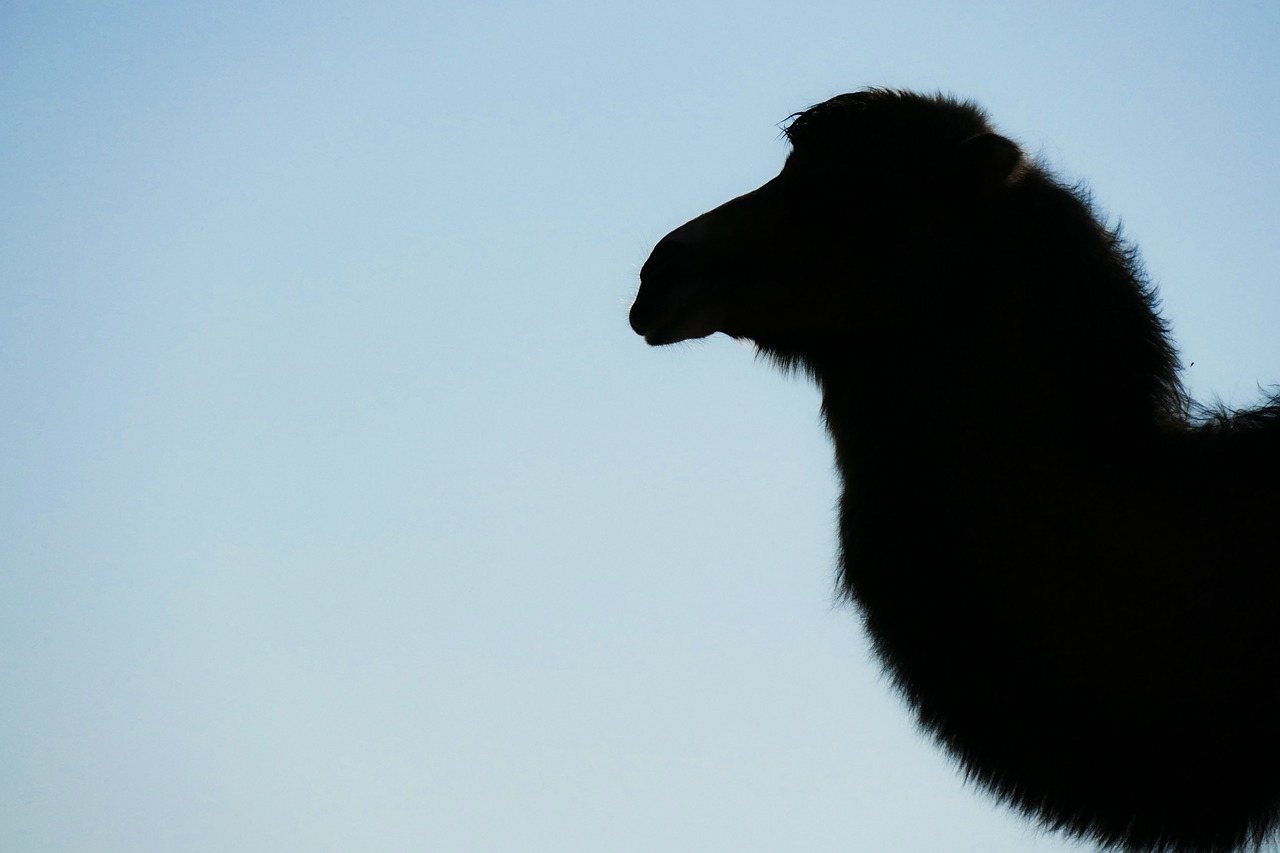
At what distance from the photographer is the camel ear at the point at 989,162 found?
15.2 ft

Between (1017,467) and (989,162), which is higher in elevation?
(989,162)

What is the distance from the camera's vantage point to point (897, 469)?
447 cm

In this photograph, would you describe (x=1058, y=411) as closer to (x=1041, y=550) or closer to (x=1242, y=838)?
(x=1041, y=550)

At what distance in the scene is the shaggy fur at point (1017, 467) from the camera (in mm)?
3867

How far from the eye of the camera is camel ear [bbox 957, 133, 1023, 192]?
4.63 m

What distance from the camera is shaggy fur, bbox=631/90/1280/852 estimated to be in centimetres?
387

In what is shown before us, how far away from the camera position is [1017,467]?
423 centimetres

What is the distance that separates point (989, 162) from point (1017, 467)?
109cm

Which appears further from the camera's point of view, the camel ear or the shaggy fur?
the camel ear

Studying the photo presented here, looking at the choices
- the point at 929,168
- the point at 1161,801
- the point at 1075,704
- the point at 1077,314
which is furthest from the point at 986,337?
the point at 1161,801

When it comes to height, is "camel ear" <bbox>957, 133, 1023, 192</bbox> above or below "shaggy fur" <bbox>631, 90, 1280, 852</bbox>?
above

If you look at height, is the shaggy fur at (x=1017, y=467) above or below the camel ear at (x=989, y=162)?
below

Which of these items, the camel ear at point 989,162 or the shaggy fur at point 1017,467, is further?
the camel ear at point 989,162

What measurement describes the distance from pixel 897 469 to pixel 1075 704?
0.93m
